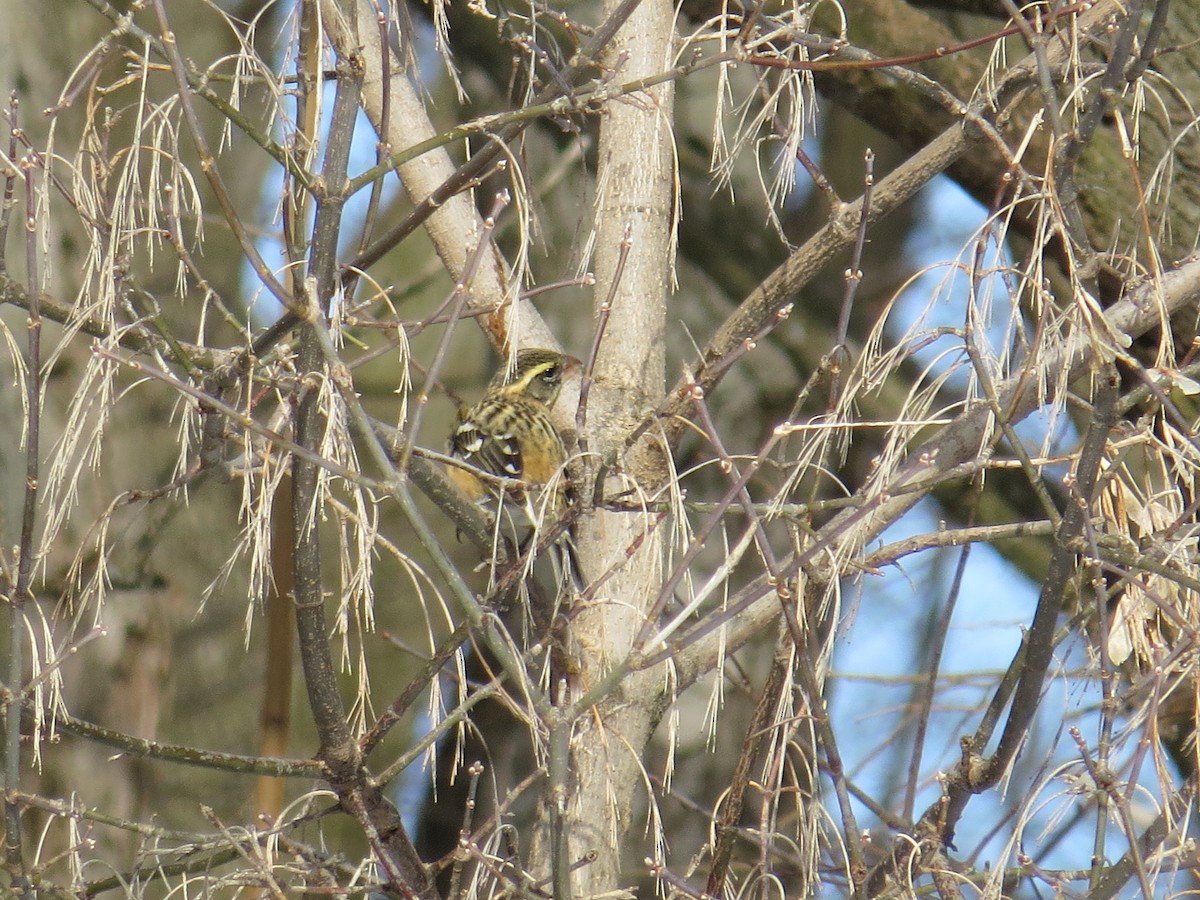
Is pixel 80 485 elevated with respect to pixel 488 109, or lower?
lower

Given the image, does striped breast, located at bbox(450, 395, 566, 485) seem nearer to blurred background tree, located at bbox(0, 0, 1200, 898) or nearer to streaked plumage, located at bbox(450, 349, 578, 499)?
streaked plumage, located at bbox(450, 349, 578, 499)

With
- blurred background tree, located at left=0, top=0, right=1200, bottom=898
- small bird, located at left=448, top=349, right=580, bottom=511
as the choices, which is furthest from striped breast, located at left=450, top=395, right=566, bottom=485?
blurred background tree, located at left=0, top=0, right=1200, bottom=898

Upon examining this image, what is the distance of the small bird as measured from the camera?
3.74 m

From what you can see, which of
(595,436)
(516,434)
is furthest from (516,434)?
(595,436)

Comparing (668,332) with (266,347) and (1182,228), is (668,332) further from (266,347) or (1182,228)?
(266,347)

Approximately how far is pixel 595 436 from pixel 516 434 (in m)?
0.93

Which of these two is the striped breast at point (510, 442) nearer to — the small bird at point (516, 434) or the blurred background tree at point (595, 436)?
the small bird at point (516, 434)

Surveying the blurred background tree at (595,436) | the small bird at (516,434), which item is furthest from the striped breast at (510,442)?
the blurred background tree at (595,436)

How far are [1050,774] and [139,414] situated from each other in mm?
3766

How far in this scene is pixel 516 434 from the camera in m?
3.92

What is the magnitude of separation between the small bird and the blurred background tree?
0.26 m

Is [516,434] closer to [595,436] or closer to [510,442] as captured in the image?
[510,442]

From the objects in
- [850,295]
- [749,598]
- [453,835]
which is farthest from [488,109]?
[749,598]

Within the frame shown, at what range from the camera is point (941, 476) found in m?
2.16
